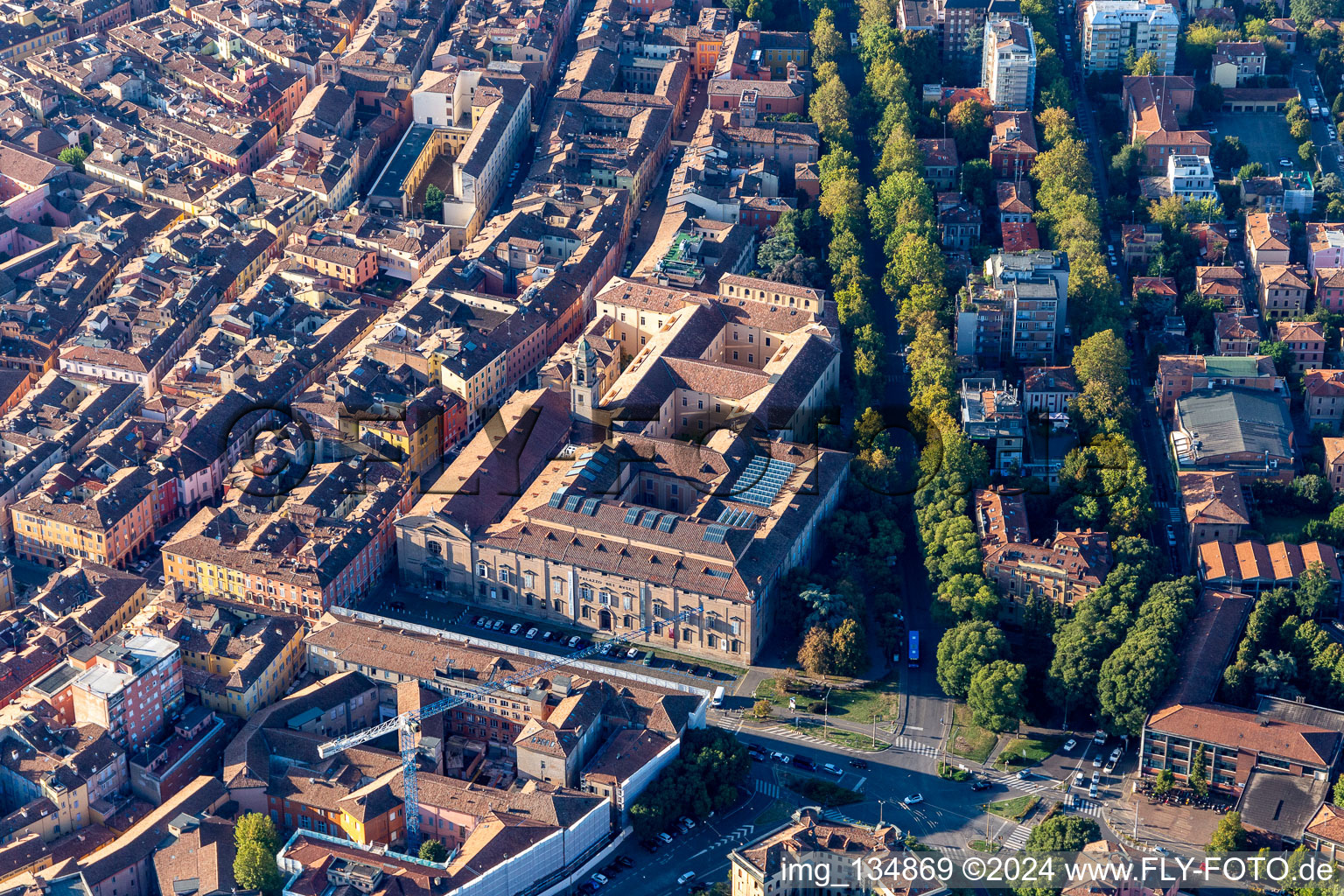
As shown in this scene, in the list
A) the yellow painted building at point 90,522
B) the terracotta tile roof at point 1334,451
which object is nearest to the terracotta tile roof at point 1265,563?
the terracotta tile roof at point 1334,451

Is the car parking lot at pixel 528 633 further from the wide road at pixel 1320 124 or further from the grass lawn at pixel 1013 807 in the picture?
the wide road at pixel 1320 124

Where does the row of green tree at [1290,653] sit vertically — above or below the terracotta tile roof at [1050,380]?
below

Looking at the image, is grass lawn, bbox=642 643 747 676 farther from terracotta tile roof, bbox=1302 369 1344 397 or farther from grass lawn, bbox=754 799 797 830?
terracotta tile roof, bbox=1302 369 1344 397

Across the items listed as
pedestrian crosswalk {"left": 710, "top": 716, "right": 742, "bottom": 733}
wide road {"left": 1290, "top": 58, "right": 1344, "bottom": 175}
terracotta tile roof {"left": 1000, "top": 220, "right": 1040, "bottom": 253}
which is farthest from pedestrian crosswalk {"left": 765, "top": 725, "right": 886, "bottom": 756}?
wide road {"left": 1290, "top": 58, "right": 1344, "bottom": 175}

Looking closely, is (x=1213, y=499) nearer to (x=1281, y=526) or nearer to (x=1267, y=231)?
(x=1281, y=526)

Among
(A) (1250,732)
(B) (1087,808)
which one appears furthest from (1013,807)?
(A) (1250,732)
